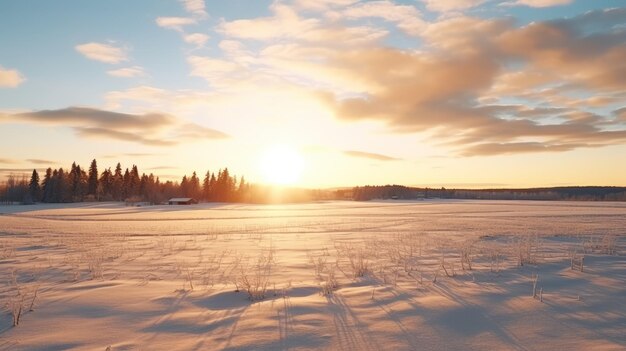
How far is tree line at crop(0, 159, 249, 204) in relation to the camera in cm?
10357

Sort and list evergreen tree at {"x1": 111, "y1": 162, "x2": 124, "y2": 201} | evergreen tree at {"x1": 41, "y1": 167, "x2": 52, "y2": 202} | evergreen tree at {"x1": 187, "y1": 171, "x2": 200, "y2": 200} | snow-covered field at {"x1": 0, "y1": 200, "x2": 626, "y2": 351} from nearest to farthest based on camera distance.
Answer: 1. snow-covered field at {"x1": 0, "y1": 200, "x2": 626, "y2": 351}
2. evergreen tree at {"x1": 41, "y1": 167, "x2": 52, "y2": 202}
3. evergreen tree at {"x1": 111, "y1": 162, "x2": 124, "y2": 201}
4. evergreen tree at {"x1": 187, "y1": 171, "x2": 200, "y2": 200}

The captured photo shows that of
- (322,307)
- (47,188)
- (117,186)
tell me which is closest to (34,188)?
(47,188)

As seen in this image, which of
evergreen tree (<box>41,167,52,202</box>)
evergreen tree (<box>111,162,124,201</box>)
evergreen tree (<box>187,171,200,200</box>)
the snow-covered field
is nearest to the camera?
the snow-covered field

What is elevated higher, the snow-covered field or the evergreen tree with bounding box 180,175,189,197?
the evergreen tree with bounding box 180,175,189,197

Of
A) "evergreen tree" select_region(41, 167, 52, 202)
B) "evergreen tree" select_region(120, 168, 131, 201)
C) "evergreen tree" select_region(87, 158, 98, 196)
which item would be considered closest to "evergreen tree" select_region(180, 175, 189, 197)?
"evergreen tree" select_region(120, 168, 131, 201)

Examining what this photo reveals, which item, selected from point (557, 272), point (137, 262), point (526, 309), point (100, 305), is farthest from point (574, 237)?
point (100, 305)

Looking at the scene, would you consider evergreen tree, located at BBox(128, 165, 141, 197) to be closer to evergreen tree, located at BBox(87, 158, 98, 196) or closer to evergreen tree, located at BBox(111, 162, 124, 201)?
evergreen tree, located at BBox(111, 162, 124, 201)

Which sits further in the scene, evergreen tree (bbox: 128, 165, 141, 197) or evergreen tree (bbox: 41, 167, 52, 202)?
evergreen tree (bbox: 128, 165, 141, 197)

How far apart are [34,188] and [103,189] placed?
1750 centimetres

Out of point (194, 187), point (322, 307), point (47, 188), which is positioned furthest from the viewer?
point (194, 187)

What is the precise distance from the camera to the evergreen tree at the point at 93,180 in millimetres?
109750

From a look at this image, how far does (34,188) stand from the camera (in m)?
110

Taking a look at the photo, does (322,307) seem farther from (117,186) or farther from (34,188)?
(34,188)

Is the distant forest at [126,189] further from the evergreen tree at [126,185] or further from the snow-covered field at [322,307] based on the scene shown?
the snow-covered field at [322,307]
